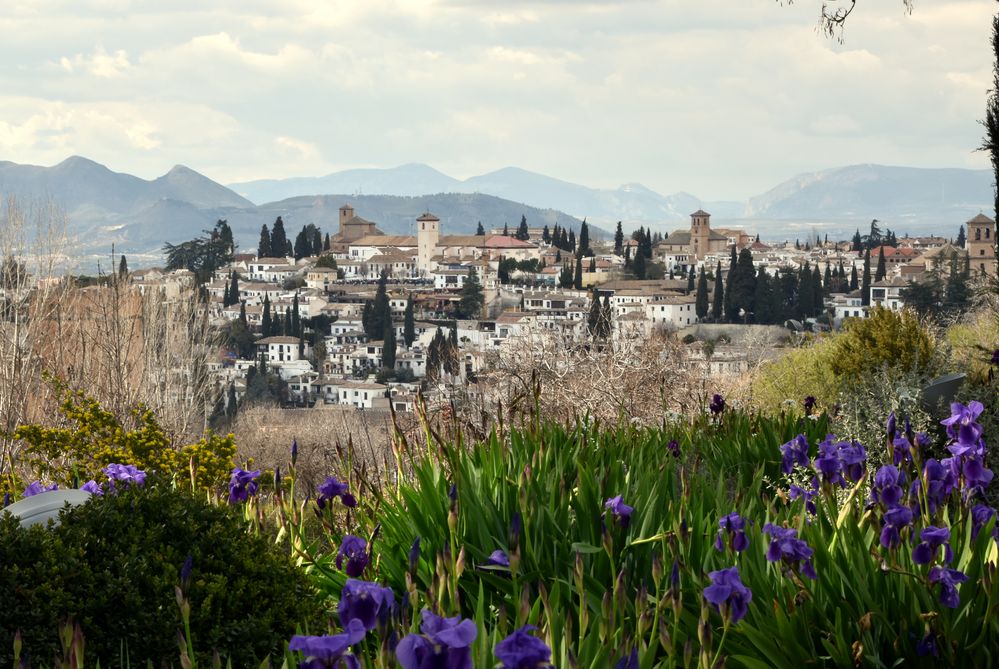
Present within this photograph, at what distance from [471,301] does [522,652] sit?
86.5 metres

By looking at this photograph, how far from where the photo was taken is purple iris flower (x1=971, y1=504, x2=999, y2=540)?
245 cm

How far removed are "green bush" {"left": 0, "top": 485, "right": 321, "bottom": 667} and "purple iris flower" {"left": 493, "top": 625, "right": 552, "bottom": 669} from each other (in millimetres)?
1329

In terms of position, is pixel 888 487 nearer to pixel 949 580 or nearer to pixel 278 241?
pixel 949 580

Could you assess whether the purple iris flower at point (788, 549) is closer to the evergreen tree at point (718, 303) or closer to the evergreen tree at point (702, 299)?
the evergreen tree at point (718, 303)

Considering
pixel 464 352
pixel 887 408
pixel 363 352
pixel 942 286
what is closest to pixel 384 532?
pixel 887 408

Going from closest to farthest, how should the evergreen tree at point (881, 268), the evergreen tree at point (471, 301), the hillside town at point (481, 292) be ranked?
the hillside town at point (481, 292)
the evergreen tree at point (881, 268)
the evergreen tree at point (471, 301)

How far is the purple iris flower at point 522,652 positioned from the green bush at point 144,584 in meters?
1.33

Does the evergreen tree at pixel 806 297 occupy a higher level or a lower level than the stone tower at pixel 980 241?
lower

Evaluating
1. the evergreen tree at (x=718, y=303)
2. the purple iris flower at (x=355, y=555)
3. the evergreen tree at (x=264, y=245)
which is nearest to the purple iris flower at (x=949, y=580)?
the purple iris flower at (x=355, y=555)

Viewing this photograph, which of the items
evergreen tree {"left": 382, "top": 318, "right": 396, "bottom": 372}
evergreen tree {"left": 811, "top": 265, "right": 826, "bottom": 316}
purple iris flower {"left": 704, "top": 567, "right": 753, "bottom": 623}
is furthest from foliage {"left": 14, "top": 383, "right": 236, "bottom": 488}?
evergreen tree {"left": 811, "top": 265, "right": 826, "bottom": 316}

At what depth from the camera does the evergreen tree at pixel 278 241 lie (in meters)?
104

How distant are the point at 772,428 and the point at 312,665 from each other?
3705mm

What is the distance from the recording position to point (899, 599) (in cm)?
231

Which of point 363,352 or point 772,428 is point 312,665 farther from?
point 363,352
